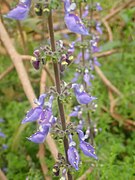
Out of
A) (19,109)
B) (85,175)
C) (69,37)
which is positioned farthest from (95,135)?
(69,37)

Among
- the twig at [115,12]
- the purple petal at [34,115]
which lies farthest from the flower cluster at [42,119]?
the twig at [115,12]

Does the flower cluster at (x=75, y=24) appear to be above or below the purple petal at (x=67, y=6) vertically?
below

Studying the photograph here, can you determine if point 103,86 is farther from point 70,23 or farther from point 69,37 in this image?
point 70,23

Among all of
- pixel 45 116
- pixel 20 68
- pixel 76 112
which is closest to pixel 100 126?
pixel 76 112

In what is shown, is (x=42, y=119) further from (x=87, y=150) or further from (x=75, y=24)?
(x=75, y=24)

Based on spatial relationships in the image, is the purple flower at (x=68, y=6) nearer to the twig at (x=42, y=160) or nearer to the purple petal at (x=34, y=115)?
the purple petal at (x=34, y=115)
